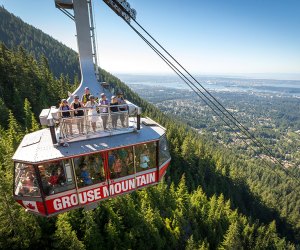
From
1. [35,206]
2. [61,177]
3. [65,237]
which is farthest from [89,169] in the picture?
[65,237]

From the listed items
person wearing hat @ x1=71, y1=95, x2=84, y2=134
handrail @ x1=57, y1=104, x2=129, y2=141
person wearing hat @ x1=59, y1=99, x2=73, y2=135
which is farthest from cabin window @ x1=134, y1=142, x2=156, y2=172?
person wearing hat @ x1=59, y1=99, x2=73, y2=135

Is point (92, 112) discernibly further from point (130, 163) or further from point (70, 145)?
point (130, 163)

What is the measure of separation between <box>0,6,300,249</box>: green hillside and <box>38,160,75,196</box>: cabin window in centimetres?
1337

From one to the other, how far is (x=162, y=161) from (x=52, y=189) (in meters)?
5.64

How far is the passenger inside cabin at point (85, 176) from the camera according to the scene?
1114cm

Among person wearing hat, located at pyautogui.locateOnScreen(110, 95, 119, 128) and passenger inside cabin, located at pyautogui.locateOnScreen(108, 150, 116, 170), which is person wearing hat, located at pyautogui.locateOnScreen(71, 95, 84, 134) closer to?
person wearing hat, located at pyautogui.locateOnScreen(110, 95, 119, 128)

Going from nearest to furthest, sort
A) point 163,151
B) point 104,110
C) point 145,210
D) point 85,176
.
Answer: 1. point 85,176
2. point 104,110
3. point 163,151
4. point 145,210

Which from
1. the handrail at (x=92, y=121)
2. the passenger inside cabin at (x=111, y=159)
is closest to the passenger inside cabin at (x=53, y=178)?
the handrail at (x=92, y=121)

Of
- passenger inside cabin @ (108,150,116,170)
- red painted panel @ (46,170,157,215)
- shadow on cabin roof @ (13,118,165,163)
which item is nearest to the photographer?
shadow on cabin roof @ (13,118,165,163)

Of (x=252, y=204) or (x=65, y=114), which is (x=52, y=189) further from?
(x=252, y=204)

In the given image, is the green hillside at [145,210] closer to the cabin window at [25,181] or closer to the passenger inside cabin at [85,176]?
the cabin window at [25,181]

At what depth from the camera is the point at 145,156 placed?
1247cm

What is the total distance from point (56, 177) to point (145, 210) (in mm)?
31207

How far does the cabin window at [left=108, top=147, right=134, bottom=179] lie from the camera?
1172 centimetres
